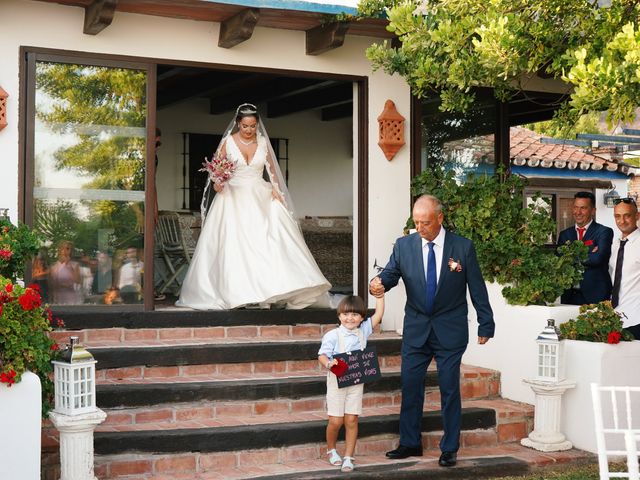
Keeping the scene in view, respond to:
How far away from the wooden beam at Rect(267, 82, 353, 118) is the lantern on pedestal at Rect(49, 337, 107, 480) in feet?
21.8

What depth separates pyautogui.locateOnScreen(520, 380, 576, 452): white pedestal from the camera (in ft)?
24.9

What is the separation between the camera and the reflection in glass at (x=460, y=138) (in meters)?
10.3

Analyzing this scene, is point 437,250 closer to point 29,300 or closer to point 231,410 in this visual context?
point 231,410

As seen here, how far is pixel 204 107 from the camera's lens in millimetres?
13602

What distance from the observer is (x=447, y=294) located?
22.6 ft

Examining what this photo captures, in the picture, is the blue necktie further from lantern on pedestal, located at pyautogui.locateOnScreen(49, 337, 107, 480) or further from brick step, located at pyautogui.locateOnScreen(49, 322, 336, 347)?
lantern on pedestal, located at pyautogui.locateOnScreen(49, 337, 107, 480)

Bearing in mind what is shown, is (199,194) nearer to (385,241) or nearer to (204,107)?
(204,107)

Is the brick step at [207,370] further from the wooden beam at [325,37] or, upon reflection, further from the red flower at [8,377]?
the wooden beam at [325,37]

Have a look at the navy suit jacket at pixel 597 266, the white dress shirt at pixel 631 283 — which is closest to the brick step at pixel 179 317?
the navy suit jacket at pixel 597 266

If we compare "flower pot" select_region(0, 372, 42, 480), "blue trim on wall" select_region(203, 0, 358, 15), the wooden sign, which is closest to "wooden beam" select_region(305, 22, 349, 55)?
"blue trim on wall" select_region(203, 0, 358, 15)

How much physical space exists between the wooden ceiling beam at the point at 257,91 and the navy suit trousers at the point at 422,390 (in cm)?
527

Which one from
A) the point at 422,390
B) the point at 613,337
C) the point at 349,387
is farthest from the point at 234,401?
the point at 613,337

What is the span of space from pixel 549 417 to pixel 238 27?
4.36 metres

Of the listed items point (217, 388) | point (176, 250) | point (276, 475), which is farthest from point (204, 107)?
point (276, 475)
